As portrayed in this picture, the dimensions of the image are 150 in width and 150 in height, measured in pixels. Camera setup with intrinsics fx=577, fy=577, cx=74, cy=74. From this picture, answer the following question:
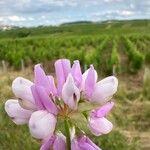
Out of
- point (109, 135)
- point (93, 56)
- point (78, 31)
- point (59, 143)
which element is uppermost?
point (59, 143)

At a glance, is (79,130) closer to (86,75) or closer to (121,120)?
(86,75)

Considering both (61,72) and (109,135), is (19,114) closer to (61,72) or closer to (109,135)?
(61,72)

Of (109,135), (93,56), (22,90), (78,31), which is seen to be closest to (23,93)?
(22,90)

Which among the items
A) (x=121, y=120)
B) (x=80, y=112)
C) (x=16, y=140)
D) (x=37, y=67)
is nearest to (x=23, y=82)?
(x=37, y=67)

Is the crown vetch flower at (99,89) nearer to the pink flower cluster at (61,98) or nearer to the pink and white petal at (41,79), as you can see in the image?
the pink flower cluster at (61,98)

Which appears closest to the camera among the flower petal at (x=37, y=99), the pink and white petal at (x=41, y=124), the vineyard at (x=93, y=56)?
the pink and white petal at (x=41, y=124)

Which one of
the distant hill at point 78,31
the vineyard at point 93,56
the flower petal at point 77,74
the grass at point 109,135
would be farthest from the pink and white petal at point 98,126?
the distant hill at point 78,31

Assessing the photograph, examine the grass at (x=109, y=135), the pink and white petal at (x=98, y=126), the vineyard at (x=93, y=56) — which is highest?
the pink and white petal at (x=98, y=126)
